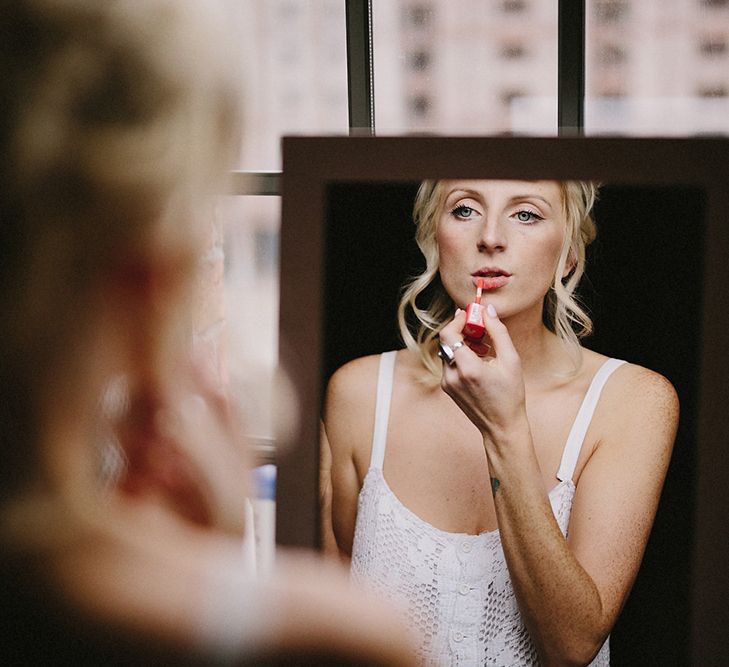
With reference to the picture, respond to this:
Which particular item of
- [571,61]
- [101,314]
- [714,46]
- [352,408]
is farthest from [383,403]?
[714,46]

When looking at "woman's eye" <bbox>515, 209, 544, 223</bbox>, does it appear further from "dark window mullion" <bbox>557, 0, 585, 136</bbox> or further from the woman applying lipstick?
"dark window mullion" <bbox>557, 0, 585, 136</bbox>

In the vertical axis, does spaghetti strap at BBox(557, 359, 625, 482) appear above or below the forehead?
below

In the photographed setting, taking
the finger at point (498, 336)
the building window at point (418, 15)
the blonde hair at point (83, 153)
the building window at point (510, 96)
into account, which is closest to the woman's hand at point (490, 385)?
the finger at point (498, 336)

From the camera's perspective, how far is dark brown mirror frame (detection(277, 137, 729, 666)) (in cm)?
80

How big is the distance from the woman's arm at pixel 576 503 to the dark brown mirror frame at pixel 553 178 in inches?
2.0

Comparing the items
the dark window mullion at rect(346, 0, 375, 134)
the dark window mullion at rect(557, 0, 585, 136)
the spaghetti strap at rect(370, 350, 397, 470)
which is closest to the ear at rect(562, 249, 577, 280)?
the spaghetti strap at rect(370, 350, 397, 470)

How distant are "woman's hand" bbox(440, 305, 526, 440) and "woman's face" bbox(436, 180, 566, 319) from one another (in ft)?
0.19

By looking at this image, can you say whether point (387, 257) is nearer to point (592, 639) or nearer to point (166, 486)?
point (166, 486)

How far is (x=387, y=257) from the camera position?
91 centimetres

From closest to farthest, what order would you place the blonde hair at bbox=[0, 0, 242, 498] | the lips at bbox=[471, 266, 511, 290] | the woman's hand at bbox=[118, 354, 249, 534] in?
the blonde hair at bbox=[0, 0, 242, 498] < the woman's hand at bbox=[118, 354, 249, 534] < the lips at bbox=[471, 266, 511, 290]

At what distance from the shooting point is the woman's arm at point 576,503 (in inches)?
32.4

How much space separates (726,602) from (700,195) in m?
0.43

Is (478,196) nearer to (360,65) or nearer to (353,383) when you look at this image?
(353,383)

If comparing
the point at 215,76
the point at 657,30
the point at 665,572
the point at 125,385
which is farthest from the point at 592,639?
the point at 657,30
